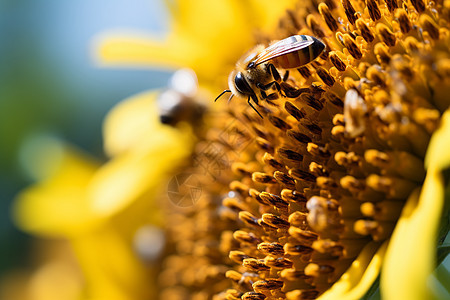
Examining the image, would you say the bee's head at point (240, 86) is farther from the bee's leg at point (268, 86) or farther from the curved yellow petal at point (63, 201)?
the curved yellow petal at point (63, 201)

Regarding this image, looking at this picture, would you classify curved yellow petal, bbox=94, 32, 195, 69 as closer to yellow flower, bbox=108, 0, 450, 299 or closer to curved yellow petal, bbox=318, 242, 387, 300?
yellow flower, bbox=108, 0, 450, 299

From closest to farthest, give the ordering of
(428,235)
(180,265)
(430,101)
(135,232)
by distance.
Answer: (428,235) → (430,101) → (180,265) → (135,232)

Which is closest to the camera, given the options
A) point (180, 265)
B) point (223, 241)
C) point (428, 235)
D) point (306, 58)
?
point (428, 235)

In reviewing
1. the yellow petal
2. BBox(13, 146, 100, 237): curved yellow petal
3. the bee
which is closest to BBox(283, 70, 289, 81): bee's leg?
the bee

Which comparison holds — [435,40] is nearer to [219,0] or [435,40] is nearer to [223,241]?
[223,241]

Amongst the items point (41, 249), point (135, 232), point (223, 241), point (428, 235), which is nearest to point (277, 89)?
point (223, 241)

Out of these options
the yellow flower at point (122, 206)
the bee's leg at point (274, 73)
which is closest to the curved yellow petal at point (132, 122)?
the yellow flower at point (122, 206)

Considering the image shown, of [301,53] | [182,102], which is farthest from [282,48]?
[182,102]
